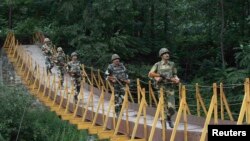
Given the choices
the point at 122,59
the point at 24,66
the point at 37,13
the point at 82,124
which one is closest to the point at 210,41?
the point at 122,59

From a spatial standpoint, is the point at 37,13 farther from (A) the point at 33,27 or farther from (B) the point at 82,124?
(B) the point at 82,124

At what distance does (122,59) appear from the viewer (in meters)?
21.6

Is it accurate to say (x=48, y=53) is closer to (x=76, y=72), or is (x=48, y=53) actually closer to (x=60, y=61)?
(x=60, y=61)

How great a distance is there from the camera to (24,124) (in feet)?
58.0

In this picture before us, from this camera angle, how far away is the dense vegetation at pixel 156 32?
2069cm

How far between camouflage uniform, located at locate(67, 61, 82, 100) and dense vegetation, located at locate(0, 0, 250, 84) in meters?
6.51

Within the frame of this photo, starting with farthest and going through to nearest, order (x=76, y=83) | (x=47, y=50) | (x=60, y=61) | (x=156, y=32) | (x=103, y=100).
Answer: (x=156, y=32), (x=47, y=50), (x=60, y=61), (x=76, y=83), (x=103, y=100)

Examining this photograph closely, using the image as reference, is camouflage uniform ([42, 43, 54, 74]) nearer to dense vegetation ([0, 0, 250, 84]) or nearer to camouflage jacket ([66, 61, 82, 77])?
dense vegetation ([0, 0, 250, 84])

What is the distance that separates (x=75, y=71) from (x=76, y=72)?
0.05m

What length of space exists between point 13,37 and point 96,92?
12.0 meters

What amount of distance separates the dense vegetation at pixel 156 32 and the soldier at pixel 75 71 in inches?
257

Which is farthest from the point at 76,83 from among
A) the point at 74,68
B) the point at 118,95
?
the point at 118,95

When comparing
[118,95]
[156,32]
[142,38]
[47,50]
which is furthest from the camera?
[156,32]

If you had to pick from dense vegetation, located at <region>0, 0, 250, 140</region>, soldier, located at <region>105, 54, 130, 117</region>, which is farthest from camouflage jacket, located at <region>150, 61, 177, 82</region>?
dense vegetation, located at <region>0, 0, 250, 140</region>
